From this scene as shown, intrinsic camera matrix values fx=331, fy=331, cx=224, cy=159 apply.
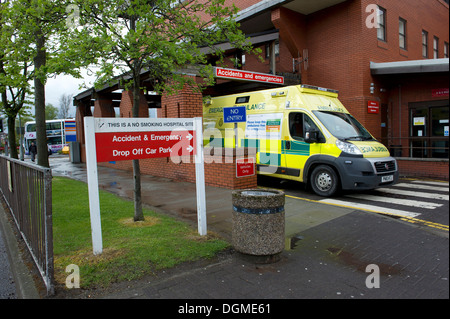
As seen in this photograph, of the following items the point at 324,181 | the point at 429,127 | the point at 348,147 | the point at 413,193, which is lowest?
the point at 413,193

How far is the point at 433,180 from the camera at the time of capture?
11.6m

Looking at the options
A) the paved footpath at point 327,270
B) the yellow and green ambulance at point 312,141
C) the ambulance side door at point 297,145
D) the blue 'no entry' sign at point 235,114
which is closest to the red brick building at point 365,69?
the blue 'no entry' sign at point 235,114

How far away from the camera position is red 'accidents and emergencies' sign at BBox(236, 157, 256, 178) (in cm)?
918

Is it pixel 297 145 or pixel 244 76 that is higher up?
pixel 244 76

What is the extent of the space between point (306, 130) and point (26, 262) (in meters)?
7.17

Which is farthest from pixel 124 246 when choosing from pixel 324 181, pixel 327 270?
pixel 324 181

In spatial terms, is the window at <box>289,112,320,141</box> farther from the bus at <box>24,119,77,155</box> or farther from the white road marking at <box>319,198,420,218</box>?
the bus at <box>24,119,77,155</box>

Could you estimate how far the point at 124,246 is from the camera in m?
4.83

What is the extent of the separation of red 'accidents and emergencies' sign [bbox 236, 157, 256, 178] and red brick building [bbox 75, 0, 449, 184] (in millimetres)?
3505

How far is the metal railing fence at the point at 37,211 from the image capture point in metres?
3.60

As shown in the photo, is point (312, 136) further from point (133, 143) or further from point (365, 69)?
point (365, 69)

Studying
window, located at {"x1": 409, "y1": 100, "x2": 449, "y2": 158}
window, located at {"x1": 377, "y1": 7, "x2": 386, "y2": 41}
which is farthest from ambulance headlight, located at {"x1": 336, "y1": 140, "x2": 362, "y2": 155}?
window, located at {"x1": 377, "y1": 7, "x2": 386, "y2": 41}

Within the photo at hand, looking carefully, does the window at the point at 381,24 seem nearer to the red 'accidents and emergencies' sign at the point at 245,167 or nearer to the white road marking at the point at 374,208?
the red 'accidents and emergencies' sign at the point at 245,167

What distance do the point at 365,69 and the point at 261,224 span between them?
1167 centimetres
